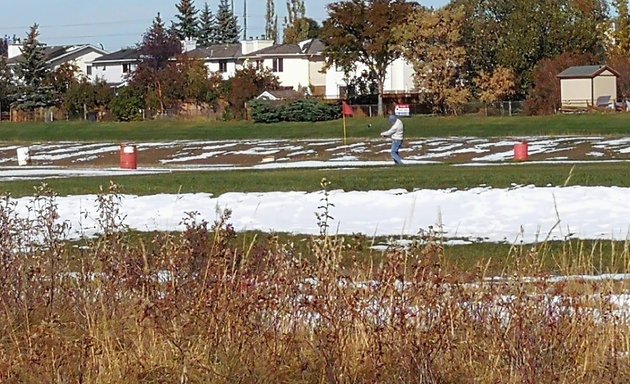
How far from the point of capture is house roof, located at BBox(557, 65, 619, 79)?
69.6 metres

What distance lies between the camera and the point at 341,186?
21781 mm

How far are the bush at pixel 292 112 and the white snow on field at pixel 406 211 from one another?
48.5 metres

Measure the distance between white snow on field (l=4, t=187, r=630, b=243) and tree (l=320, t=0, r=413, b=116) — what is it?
186 feet

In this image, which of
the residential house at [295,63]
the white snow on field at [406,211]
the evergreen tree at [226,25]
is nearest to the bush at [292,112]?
the residential house at [295,63]

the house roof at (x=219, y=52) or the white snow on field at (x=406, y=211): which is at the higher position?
the house roof at (x=219, y=52)

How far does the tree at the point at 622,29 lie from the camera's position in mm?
85500

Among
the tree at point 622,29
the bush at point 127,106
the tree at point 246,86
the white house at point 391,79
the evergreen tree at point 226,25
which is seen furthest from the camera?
the evergreen tree at point 226,25

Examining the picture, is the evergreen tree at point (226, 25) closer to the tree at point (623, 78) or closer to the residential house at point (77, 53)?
the residential house at point (77, 53)

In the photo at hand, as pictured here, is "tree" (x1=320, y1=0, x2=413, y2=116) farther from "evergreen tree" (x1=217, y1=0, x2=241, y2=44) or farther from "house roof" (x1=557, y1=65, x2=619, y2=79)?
"evergreen tree" (x1=217, y1=0, x2=241, y2=44)

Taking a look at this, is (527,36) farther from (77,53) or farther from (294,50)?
(77,53)

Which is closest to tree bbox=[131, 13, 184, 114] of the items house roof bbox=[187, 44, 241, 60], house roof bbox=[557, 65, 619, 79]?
house roof bbox=[187, 44, 241, 60]

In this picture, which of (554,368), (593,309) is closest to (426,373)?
(554,368)

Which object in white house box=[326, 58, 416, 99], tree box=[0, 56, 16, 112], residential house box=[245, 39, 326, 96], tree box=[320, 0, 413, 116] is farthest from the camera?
residential house box=[245, 39, 326, 96]

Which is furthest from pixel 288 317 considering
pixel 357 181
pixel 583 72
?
pixel 583 72
